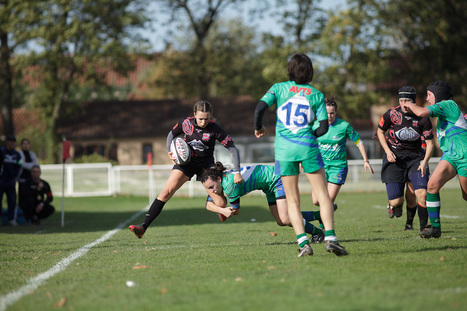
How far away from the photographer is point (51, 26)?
111ft

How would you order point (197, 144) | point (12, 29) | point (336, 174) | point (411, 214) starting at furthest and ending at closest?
point (12, 29)
point (411, 214)
point (336, 174)
point (197, 144)

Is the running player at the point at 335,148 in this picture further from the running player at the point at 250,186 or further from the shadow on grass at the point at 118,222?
the shadow on grass at the point at 118,222

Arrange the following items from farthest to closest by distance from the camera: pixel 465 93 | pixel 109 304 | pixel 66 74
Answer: pixel 66 74 → pixel 465 93 → pixel 109 304

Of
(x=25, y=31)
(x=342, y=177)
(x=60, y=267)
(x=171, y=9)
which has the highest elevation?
(x=171, y=9)

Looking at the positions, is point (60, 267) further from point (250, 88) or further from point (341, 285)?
point (250, 88)

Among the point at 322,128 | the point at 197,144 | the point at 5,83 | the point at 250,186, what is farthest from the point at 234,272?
the point at 5,83

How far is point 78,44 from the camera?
35.8 meters

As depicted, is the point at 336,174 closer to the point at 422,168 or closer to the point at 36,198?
the point at 422,168

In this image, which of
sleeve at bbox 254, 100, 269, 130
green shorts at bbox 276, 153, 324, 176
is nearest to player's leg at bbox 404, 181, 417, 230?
green shorts at bbox 276, 153, 324, 176

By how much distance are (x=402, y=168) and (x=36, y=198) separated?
913cm

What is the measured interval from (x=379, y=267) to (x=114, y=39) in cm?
3348

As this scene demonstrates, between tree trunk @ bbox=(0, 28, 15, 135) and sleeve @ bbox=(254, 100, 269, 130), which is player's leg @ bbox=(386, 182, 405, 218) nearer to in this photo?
sleeve @ bbox=(254, 100, 269, 130)

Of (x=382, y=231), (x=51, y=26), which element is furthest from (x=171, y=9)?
(x=382, y=231)

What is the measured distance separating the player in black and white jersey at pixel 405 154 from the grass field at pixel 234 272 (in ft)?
2.01
